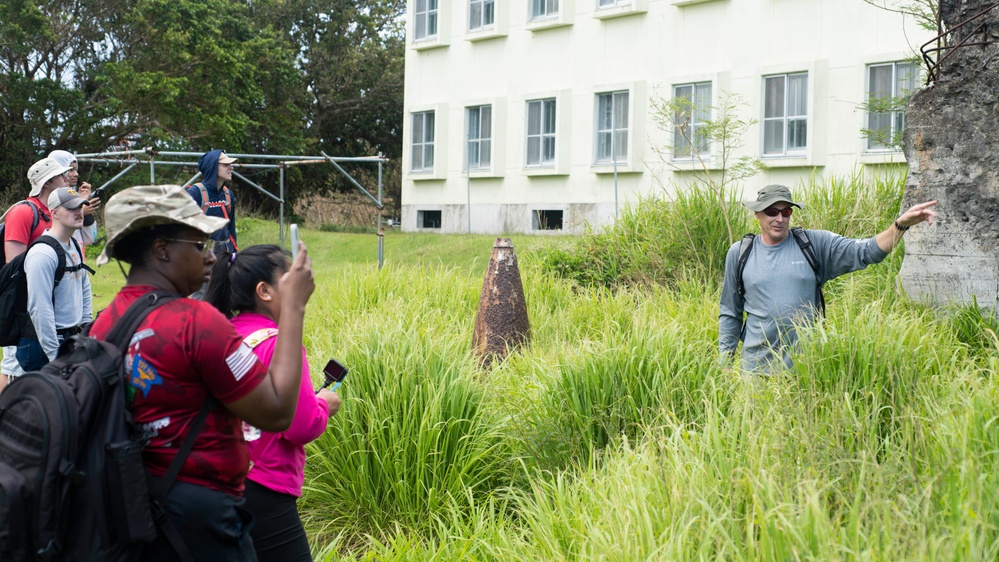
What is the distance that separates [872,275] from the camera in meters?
8.56

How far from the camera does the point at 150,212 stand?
310 centimetres

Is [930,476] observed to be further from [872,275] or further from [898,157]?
[898,157]

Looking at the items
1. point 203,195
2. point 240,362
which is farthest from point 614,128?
point 240,362

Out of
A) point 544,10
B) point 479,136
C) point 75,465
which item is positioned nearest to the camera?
point 75,465

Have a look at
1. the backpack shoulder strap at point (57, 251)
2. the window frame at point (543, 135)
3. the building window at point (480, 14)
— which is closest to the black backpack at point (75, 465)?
the backpack shoulder strap at point (57, 251)

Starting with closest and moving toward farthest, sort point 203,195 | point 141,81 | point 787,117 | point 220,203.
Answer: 1. point 203,195
2. point 220,203
3. point 787,117
4. point 141,81

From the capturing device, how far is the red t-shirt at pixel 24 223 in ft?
23.0

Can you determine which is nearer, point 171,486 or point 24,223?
point 171,486

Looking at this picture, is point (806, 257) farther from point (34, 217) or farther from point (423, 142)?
point (423, 142)

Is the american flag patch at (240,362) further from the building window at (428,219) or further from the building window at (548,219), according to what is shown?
the building window at (428,219)

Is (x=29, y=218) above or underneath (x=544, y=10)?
underneath

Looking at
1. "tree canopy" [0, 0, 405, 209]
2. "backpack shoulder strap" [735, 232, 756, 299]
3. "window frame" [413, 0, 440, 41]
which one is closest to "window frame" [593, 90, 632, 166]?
"window frame" [413, 0, 440, 41]

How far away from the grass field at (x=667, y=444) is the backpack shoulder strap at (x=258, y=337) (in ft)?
4.46

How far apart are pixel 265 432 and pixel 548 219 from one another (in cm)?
2253
